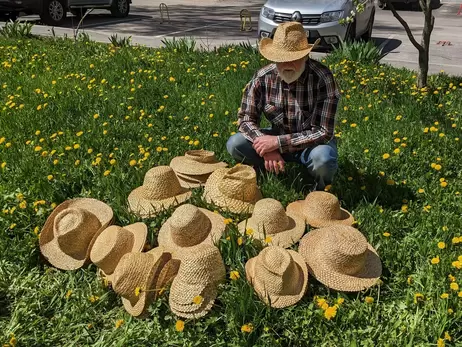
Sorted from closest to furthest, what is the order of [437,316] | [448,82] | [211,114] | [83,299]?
[437,316]
[83,299]
[211,114]
[448,82]

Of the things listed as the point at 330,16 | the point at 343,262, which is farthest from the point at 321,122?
the point at 330,16

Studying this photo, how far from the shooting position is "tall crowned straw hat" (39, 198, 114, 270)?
275 cm

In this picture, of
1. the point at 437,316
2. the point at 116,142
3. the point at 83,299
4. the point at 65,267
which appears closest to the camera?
the point at 437,316

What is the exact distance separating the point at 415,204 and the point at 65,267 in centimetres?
231

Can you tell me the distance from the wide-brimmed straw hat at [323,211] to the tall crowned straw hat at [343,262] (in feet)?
0.87

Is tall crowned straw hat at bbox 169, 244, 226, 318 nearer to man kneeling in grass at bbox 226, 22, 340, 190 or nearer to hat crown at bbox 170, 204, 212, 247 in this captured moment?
hat crown at bbox 170, 204, 212, 247

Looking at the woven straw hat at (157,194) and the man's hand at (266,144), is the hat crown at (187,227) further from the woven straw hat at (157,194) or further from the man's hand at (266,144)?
the man's hand at (266,144)

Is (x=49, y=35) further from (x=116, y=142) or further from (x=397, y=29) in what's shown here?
(x=397, y=29)

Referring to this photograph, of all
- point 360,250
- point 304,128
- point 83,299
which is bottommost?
point 83,299

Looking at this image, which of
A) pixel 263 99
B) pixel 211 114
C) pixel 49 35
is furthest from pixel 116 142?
pixel 49 35

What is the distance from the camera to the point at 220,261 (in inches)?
98.3

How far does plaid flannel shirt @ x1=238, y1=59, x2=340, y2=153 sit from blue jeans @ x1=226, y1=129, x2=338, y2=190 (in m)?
0.09

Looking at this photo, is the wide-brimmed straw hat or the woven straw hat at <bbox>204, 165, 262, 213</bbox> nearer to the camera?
the wide-brimmed straw hat

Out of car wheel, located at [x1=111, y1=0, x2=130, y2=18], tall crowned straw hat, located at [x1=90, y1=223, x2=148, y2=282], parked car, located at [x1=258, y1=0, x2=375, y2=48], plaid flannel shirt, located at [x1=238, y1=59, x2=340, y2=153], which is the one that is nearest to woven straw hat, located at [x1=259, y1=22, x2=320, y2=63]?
plaid flannel shirt, located at [x1=238, y1=59, x2=340, y2=153]
